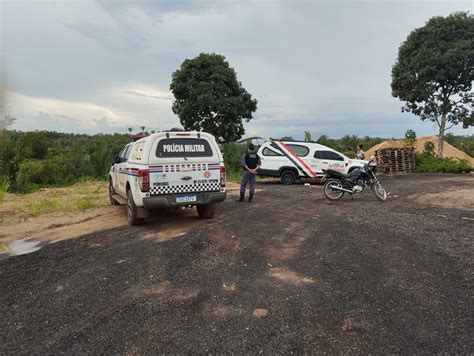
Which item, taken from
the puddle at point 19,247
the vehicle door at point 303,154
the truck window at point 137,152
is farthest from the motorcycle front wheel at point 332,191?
the puddle at point 19,247

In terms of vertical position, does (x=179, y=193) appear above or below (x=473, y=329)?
above

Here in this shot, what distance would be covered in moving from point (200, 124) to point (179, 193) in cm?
1933

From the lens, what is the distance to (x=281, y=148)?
627 inches

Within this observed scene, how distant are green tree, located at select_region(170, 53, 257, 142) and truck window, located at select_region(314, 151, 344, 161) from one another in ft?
36.8

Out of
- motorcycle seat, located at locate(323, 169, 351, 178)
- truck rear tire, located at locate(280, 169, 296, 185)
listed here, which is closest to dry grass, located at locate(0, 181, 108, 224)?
motorcycle seat, located at locate(323, 169, 351, 178)

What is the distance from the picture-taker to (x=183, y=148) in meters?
7.54

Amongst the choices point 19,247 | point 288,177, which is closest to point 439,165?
point 288,177

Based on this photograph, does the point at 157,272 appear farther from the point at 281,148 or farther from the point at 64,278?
the point at 281,148

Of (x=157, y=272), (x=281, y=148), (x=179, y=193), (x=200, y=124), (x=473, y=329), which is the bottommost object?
(x=473, y=329)

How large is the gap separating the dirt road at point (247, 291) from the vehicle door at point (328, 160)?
27.1ft

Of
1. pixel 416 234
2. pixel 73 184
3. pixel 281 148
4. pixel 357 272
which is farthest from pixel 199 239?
pixel 73 184

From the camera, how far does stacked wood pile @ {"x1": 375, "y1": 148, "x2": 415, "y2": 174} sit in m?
20.1

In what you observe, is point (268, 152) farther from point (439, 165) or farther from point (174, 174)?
point (439, 165)

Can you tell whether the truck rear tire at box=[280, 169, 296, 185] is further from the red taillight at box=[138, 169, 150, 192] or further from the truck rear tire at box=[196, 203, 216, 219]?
the red taillight at box=[138, 169, 150, 192]
